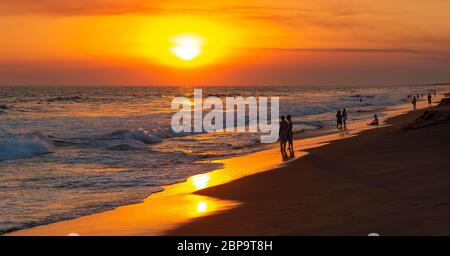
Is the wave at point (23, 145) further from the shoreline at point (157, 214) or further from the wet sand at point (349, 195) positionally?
the wet sand at point (349, 195)

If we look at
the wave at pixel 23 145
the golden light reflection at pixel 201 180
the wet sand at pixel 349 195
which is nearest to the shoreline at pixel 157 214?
the golden light reflection at pixel 201 180

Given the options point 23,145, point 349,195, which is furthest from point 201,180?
point 23,145

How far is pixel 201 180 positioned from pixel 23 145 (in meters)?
14.4

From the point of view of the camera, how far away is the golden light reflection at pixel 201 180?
615 inches

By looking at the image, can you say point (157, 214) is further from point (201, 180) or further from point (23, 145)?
point (23, 145)

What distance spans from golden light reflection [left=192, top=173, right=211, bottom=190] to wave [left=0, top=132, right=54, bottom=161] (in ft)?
36.2

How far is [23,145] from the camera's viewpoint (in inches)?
1092

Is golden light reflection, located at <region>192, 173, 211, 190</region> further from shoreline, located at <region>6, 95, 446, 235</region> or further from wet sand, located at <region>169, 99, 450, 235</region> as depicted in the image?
wet sand, located at <region>169, 99, 450, 235</region>

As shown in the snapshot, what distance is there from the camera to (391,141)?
2073 cm

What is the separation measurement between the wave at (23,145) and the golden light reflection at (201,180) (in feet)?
36.2

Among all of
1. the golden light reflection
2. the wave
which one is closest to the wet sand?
the golden light reflection

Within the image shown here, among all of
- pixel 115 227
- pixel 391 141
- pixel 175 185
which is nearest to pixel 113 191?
pixel 175 185

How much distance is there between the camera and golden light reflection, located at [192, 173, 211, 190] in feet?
51.2
